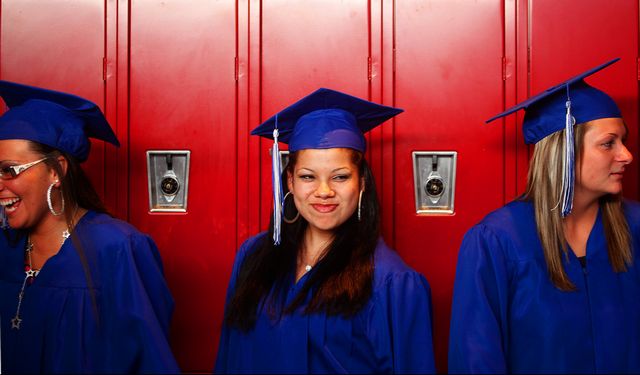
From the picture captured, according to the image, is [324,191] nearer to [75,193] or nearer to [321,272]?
[321,272]

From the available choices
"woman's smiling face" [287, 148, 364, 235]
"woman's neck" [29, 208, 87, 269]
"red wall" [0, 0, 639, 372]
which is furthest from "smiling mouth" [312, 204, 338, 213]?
"woman's neck" [29, 208, 87, 269]

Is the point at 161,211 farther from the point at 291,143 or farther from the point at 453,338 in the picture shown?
the point at 453,338

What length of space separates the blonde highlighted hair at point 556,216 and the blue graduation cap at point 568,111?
0.03 m

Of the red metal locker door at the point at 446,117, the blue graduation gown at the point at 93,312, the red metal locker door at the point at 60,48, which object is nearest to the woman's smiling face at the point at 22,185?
the blue graduation gown at the point at 93,312

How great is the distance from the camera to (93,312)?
1.97 meters

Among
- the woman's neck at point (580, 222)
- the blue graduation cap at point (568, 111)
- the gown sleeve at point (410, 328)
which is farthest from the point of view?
the woman's neck at point (580, 222)

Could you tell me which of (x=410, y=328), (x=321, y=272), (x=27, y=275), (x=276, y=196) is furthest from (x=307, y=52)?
(x=27, y=275)

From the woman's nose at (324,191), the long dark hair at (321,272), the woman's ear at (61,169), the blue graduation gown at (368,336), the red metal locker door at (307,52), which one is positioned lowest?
the blue graduation gown at (368,336)

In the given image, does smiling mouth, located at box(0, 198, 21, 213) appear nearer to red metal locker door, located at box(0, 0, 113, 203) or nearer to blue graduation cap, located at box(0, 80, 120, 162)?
blue graduation cap, located at box(0, 80, 120, 162)

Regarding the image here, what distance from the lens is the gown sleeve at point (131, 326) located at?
75.4 inches

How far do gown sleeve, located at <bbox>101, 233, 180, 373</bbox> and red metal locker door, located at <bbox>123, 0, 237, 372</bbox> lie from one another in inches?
22.7

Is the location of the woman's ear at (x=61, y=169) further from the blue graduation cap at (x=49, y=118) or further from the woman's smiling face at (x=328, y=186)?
the woman's smiling face at (x=328, y=186)

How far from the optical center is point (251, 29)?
258 cm

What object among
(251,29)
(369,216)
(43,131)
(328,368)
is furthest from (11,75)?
(328,368)
